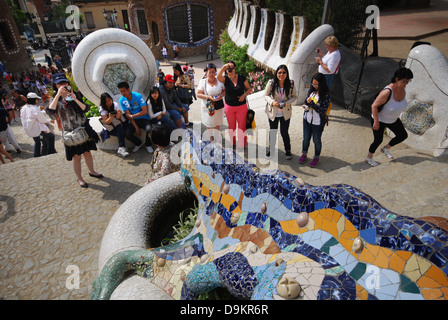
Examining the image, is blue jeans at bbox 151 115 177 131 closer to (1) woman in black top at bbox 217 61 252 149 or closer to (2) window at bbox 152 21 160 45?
(1) woman in black top at bbox 217 61 252 149

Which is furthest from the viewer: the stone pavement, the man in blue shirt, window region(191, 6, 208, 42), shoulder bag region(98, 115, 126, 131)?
window region(191, 6, 208, 42)

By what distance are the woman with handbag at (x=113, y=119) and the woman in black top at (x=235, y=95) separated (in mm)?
1924

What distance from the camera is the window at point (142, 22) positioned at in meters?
21.3

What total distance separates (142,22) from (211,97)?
2006cm

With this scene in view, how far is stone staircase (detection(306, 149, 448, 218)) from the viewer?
278 cm

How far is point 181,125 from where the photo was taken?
5.95m

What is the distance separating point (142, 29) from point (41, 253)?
71.6 feet

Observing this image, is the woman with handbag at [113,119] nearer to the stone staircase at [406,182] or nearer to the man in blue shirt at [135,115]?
the man in blue shirt at [135,115]

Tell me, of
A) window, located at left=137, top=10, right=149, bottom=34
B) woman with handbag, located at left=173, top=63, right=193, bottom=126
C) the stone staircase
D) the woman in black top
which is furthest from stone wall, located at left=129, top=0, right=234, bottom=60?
the stone staircase

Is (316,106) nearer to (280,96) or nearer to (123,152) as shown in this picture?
(280,96)

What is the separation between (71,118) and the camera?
13.8ft

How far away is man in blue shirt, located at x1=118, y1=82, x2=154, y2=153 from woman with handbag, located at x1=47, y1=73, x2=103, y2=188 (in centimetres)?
98

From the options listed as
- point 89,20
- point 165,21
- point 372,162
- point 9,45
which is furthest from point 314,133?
point 89,20

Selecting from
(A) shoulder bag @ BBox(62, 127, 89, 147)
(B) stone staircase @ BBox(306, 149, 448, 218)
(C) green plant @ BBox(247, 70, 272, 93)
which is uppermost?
(A) shoulder bag @ BBox(62, 127, 89, 147)
